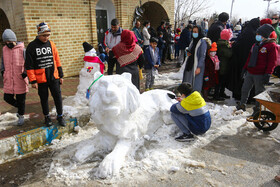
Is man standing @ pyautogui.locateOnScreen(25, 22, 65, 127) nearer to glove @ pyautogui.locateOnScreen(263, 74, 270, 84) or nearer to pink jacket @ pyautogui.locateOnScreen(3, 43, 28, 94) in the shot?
pink jacket @ pyautogui.locateOnScreen(3, 43, 28, 94)

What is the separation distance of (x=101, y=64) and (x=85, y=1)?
4.07m

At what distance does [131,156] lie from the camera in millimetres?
3275

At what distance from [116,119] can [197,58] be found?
3226 millimetres

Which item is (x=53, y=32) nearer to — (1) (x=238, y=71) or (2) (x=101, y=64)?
(2) (x=101, y=64)

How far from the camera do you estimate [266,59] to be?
455 cm

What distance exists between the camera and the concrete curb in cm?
338

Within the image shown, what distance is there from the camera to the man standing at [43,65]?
3.65 meters

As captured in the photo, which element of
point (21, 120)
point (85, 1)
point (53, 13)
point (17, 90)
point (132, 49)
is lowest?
point (21, 120)

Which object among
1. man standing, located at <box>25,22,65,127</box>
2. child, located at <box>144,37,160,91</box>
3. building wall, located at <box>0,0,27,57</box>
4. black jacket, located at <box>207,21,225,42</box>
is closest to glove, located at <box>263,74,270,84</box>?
black jacket, located at <box>207,21,225,42</box>

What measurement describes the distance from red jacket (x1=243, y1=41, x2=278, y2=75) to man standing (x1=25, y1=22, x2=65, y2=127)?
4.24 meters

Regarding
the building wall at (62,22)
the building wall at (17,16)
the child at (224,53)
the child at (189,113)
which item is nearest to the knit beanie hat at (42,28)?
the child at (189,113)

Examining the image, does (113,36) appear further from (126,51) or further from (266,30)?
(266,30)

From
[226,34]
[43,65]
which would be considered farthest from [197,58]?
[43,65]

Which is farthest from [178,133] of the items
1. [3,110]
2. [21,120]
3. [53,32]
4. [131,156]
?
[53,32]
